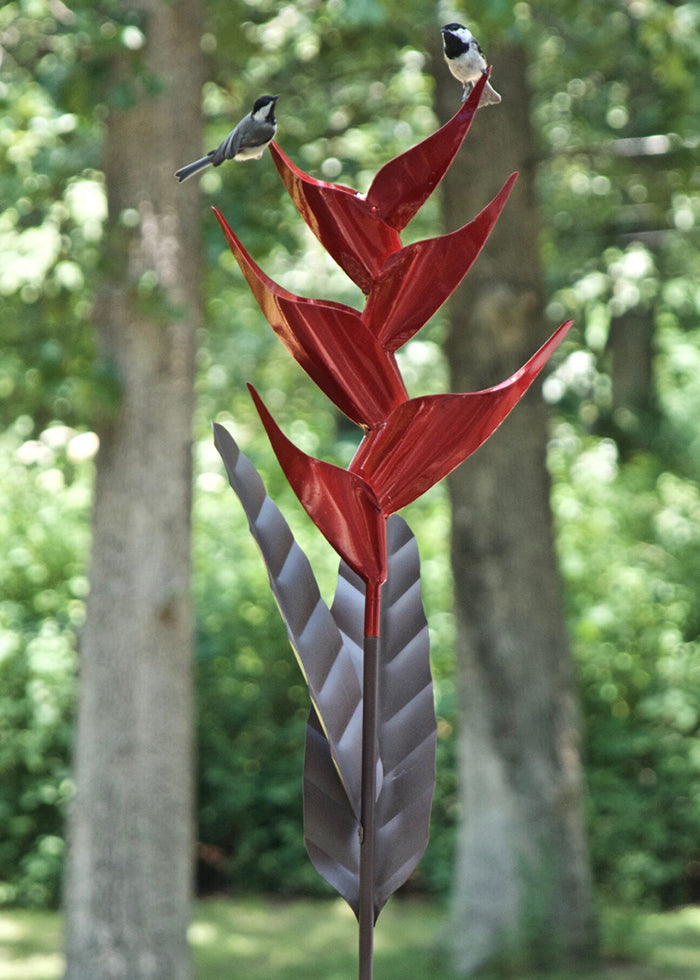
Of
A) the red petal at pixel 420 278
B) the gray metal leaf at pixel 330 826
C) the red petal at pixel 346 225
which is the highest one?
the red petal at pixel 346 225

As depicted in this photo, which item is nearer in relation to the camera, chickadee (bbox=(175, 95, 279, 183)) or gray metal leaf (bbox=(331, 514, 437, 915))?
gray metal leaf (bbox=(331, 514, 437, 915))

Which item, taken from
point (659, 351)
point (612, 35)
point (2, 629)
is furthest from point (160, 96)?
point (659, 351)

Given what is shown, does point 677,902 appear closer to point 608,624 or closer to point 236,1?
point 608,624

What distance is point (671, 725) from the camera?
6.94m

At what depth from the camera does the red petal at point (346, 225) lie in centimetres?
143

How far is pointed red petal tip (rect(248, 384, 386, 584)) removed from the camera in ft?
4.35

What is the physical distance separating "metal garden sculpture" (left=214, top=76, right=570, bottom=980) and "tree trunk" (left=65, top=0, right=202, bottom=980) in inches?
105

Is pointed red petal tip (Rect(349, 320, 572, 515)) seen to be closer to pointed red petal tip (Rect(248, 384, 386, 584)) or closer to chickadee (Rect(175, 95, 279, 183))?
pointed red petal tip (Rect(248, 384, 386, 584))

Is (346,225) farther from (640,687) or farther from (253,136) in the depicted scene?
(640,687)

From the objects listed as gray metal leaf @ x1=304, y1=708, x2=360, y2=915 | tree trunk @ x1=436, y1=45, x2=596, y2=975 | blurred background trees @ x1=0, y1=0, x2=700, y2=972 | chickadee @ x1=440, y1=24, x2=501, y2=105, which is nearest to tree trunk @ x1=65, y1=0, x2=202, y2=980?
blurred background trees @ x1=0, y1=0, x2=700, y2=972

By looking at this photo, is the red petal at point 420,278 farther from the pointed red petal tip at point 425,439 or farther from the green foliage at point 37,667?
the green foliage at point 37,667

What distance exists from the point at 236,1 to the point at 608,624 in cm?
388

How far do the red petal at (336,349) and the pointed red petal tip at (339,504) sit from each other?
3.2 inches

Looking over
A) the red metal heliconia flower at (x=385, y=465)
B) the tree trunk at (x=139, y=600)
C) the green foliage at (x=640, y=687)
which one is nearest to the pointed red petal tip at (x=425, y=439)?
the red metal heliconia flower at (x=385, y=465)
